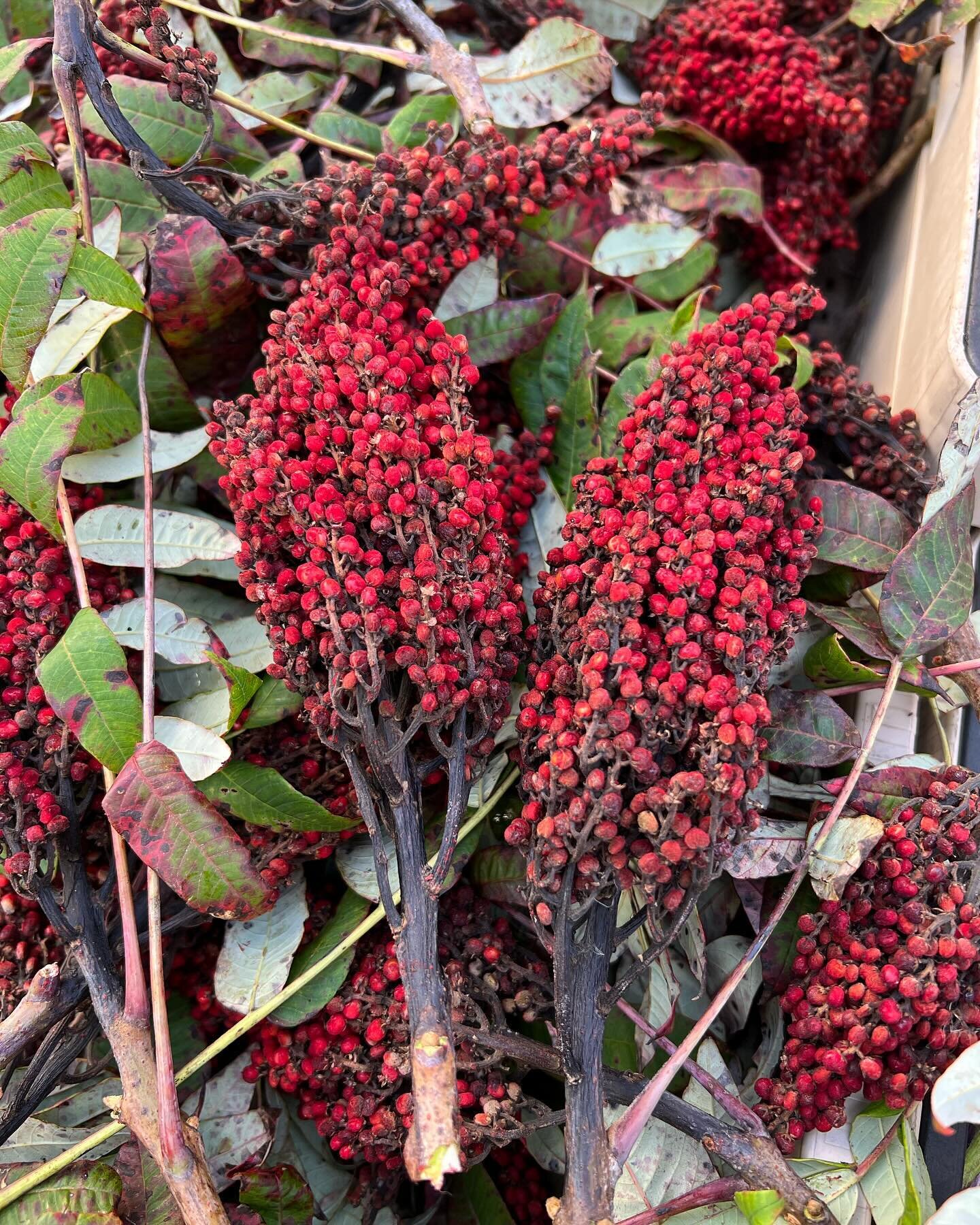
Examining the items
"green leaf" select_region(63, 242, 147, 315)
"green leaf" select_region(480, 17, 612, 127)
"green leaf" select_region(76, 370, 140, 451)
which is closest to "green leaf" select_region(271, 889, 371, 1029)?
"green leaf" select_region(76, 370, 140, 451)

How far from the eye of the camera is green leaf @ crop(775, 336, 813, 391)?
3.50 feet

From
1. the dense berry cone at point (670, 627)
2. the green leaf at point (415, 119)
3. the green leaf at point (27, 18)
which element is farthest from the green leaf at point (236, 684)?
the green leaf at point (27, 18)

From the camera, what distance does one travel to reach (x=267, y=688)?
1.04 m

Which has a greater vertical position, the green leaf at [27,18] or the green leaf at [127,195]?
the green leaf at [27,18]

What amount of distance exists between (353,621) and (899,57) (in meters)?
1.40

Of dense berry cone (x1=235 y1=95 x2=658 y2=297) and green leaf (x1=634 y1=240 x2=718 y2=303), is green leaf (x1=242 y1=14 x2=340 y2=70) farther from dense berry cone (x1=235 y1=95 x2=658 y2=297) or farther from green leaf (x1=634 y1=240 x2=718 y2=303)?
green leaf (x1=634 y1=240 x2=718 y2=303)

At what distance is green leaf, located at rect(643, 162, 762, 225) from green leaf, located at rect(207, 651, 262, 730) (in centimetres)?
97

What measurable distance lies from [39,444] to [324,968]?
643mm

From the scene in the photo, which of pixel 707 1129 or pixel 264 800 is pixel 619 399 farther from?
pixel 707 1129

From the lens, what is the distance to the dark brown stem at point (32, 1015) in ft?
3.03

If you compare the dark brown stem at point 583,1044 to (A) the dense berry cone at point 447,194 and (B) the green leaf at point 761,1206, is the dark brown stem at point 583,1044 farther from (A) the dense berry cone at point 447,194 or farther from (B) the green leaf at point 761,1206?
(A) the dense berry cone at point 447,194

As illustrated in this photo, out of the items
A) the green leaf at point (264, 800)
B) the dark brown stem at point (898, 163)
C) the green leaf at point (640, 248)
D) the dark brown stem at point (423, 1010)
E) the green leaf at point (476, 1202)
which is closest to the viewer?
the dark brown stem at point (423, 1010)

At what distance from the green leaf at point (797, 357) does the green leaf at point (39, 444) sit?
775mm

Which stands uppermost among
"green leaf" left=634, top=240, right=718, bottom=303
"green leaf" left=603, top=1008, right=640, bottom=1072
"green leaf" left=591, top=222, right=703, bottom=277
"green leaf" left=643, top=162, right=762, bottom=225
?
"green leaf" left=643, top=162, right=762, bottom=225
